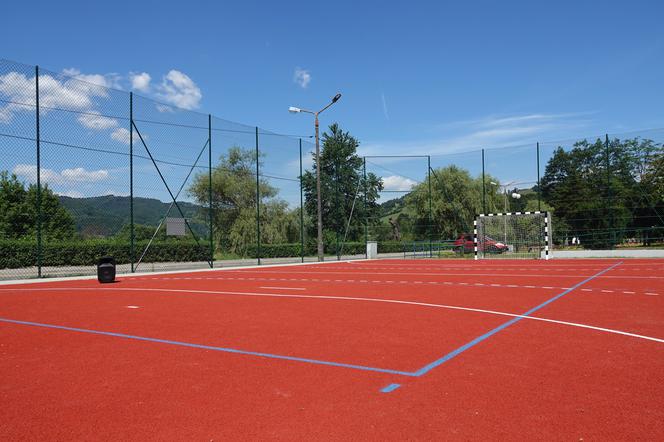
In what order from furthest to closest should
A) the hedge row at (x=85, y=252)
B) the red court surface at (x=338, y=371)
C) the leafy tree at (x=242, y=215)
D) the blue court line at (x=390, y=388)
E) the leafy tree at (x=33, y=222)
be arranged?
the leafy tree at (x=242, y=215) < the hedge row at (x=85, y=252) < the leafy tree at (x=33, y=222) < the blue court line at (x=390, y=388) < the red court surface at (x=338, y=371)

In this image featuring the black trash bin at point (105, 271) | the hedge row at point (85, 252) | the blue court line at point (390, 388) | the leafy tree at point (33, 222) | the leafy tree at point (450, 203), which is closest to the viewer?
the blue court line at point (390, 388)

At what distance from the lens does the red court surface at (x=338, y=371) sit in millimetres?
3340

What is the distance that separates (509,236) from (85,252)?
25.9 m

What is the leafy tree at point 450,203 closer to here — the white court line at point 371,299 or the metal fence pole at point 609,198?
the metal fence pole at point 609,198

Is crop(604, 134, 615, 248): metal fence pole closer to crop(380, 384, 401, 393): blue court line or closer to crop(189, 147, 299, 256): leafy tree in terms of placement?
crop(189, 147, 299, 256): leafy tree

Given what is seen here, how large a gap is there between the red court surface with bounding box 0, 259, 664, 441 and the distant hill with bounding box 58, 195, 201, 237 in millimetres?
11996

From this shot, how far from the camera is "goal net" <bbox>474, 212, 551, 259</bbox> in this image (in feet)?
96.1

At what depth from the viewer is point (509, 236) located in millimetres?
31234

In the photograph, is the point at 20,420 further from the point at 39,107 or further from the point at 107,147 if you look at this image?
the point at 107,147

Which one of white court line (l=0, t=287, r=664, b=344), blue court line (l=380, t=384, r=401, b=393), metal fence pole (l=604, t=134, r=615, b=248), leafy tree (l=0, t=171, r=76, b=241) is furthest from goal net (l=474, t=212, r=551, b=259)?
blue court line (l=380, t=384, r=401, b=393)

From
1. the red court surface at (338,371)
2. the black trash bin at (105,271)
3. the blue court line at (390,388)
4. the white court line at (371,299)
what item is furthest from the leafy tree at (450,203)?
the blue court line at (390,388)

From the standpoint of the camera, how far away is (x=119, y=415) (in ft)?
11.8

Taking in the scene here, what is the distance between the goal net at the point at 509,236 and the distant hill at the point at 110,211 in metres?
18.3

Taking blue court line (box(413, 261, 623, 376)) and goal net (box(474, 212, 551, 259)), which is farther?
goal net (box(474, 212, 551, 259))
